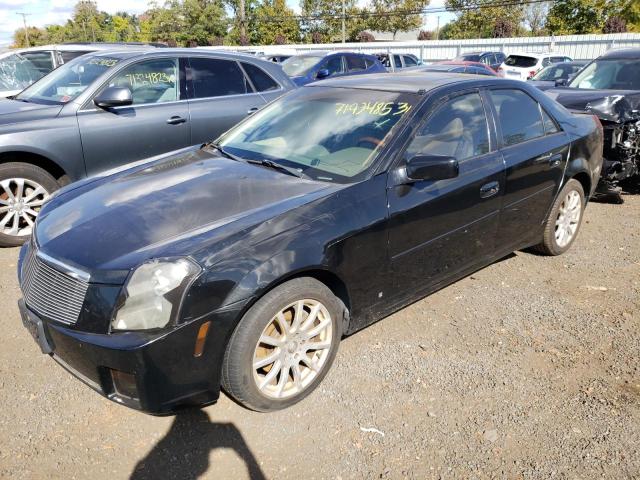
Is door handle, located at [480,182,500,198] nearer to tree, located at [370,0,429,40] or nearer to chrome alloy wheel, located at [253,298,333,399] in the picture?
chrome alloy wheel, located at [253,298,333,399]

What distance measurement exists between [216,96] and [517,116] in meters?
3.45

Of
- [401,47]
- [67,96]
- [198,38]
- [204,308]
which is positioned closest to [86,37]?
[198,38]

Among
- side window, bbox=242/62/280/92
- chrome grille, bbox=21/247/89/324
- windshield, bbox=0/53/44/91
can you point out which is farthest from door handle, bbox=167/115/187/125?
windshield, bbox=0/53/44/91

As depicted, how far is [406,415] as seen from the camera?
9.28 ft

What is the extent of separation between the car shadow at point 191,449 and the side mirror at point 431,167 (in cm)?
177

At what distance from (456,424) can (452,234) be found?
1285 mm

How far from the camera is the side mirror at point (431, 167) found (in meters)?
3.08

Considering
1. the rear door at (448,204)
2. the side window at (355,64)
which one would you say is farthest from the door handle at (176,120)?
the side window at (355,64)

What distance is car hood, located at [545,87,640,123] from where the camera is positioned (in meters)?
6.05

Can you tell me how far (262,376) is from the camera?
275cm

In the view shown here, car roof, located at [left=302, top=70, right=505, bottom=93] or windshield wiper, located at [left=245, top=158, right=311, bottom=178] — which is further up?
car roof, located at [left=302, top=70, right=505, bottom=93]

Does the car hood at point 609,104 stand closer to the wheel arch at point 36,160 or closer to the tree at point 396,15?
the wheel arch at point 36,160

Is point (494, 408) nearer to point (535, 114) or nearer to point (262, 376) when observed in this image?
point (262, 376)

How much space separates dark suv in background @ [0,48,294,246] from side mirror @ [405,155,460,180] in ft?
10.7
